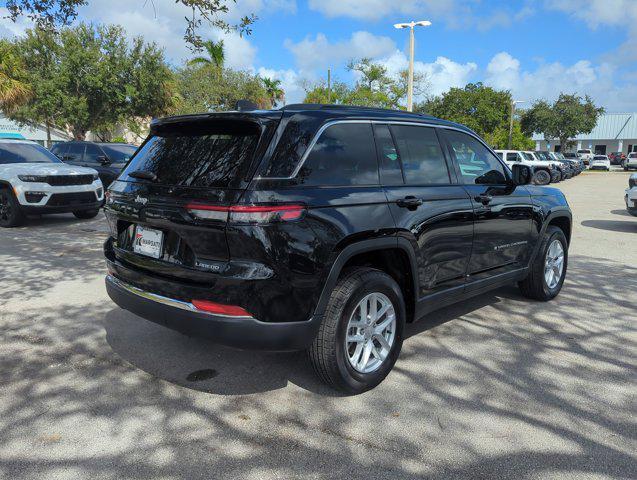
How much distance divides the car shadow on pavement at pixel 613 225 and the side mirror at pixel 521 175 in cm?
734

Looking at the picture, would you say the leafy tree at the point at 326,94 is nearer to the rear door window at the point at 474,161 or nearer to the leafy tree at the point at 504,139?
the leafy tree at the point at 504,139

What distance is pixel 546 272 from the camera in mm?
5461

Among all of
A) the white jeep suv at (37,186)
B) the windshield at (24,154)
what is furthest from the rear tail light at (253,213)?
the windshield at (24,154)

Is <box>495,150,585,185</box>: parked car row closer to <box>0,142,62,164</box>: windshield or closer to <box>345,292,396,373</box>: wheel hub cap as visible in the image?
<box>0,142,62,164</box>: windshield

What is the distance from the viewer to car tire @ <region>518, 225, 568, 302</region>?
17.2ft

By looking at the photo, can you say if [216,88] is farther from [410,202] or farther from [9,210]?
[410,202]

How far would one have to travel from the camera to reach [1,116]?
33.7 meters

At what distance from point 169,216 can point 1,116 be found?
37512 millimetres

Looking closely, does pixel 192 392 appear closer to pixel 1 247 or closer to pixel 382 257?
pixel 382 257

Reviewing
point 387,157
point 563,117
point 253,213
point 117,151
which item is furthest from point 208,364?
point 563,117

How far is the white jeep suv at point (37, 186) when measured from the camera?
9867 mm

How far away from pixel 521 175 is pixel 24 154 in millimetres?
10099

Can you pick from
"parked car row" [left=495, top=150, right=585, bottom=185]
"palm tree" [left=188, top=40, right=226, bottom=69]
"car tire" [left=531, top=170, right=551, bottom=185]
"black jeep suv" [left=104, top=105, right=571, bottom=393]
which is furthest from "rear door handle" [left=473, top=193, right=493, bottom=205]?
"palm tree" [left=188, top=40, right=226, bottom=69]

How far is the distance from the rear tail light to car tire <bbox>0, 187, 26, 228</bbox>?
872 centimetres
